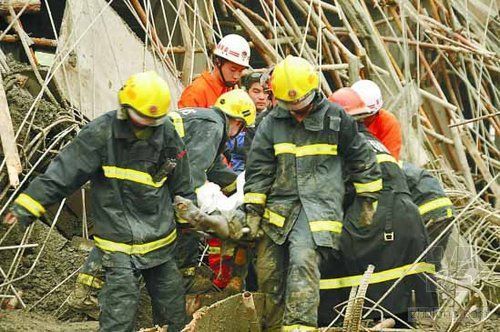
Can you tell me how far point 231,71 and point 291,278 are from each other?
103 inches

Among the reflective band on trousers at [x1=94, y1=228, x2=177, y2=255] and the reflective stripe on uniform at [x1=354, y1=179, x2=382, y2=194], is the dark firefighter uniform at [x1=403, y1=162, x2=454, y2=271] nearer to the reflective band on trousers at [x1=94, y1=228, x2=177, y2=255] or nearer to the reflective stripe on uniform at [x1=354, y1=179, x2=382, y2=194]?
the reflective stripe on uniform at [x1=354, y1=179, x2=382, y2=194]


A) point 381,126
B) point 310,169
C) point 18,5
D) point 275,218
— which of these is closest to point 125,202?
point 275,218

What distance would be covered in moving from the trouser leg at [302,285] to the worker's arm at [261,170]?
0.45 metres

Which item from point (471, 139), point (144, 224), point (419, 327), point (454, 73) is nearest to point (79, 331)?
point (144, 224)

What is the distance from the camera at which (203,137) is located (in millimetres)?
7562

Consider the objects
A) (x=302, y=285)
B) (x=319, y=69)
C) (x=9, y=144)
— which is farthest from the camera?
(x=319, y=69)

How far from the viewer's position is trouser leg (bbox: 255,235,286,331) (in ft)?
23.1

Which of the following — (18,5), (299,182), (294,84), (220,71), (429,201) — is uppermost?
(18,5)

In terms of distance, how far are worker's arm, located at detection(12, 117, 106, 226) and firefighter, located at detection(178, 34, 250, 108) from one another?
1937 millimetres

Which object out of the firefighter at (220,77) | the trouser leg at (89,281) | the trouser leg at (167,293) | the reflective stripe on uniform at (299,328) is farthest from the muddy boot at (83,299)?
the firefighter at (220,77)

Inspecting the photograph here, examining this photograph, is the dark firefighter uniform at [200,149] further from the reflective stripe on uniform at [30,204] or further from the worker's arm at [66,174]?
the reflective stripe on uniform at [30,204]

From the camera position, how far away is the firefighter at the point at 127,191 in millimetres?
6688

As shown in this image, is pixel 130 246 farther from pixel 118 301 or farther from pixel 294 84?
pixel 294 84

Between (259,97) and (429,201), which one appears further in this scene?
(259,97)
